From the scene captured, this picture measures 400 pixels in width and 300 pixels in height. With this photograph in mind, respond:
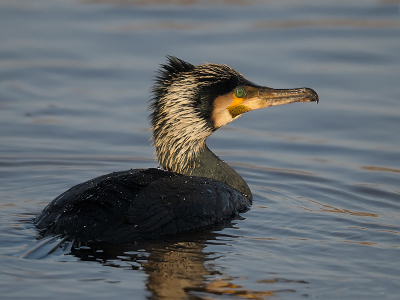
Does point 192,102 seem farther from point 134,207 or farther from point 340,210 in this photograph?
point 340,210

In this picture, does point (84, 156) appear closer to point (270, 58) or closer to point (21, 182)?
point (21, 182)

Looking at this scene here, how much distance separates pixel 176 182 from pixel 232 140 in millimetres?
3243

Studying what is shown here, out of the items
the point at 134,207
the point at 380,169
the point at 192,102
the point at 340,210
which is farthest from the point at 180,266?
the point at 380,169

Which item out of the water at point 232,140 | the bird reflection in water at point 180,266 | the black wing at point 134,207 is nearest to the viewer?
the bird reflection in water at point 180,266

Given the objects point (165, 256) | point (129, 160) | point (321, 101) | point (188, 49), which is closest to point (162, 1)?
point (188, 49)

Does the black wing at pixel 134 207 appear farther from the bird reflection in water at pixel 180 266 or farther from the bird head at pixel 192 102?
the bird head at pixel 192 102

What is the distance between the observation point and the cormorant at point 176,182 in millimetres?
6047

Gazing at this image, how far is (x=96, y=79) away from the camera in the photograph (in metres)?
11.4

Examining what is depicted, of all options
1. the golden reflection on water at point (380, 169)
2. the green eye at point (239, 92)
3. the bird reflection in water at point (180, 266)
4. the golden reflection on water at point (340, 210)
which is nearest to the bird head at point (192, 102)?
the green eye at point (239, 92)

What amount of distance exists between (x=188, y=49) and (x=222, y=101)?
4754 millimetres

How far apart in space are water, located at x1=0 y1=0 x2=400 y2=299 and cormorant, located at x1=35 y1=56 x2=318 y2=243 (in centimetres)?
19

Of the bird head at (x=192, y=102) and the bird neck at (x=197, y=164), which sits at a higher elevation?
the bird head at (x=192, y=102)

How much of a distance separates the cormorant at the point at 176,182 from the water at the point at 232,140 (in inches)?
7.7

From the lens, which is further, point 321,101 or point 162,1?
point 162,1
